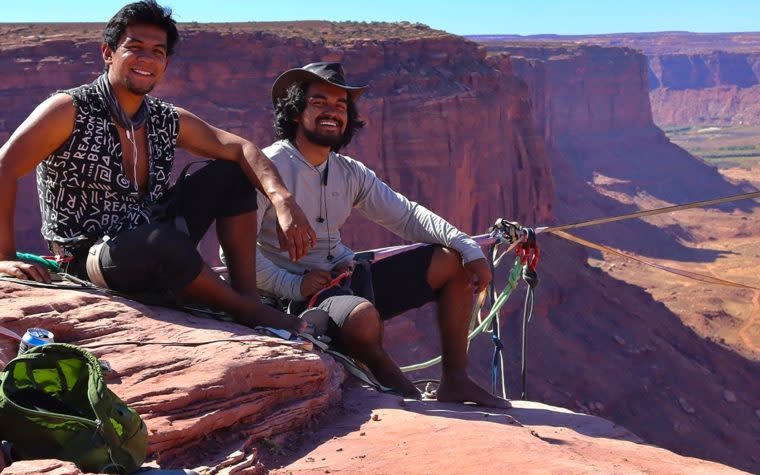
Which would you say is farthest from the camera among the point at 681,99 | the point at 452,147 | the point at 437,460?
the point at 681,99

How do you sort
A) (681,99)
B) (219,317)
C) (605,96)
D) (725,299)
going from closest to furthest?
(219,317) < (725,299) < (605,96) < (681,99)

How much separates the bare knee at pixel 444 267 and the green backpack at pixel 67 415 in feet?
7.39

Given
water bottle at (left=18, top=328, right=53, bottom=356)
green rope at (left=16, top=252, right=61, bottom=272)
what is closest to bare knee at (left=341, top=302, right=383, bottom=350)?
green rope at (left=16, top=252, right=61, bottom=272)

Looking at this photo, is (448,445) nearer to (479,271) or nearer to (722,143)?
(479,271)

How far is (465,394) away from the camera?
16.6ft

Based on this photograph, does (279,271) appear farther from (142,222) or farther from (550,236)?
(550,236)

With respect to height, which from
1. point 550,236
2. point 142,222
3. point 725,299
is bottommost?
point 725,299

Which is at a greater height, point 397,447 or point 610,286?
point 397,447

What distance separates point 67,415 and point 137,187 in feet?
5.49

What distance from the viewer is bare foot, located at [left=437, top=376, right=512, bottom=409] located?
5.07 m

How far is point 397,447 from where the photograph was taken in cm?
393

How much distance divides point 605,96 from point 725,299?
35.6 metres

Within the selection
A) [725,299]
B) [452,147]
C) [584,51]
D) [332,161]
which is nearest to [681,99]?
[584,51]

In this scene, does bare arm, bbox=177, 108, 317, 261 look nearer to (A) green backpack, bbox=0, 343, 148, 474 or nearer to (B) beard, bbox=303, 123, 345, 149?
(B) beard, bbox=303, 123, 345, 149
